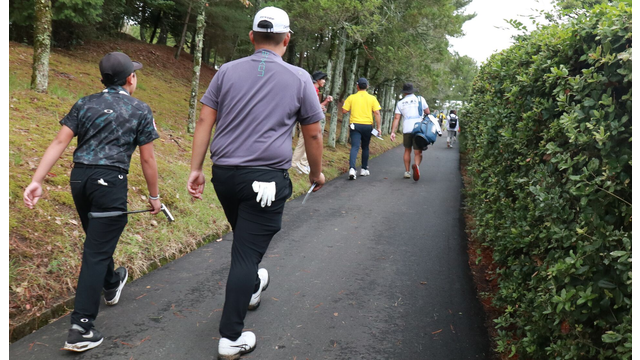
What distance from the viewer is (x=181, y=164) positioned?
Answer: 29.5 ft

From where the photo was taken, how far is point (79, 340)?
136 inches

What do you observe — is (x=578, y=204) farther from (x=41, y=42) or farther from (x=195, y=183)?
(x=41, y=42)

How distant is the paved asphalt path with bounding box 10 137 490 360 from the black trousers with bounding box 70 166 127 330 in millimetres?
324

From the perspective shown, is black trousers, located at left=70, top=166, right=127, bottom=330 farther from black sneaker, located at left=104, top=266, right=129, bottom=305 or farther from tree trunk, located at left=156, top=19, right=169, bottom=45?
tree trunk, located at left=156, top=19, right=169, bottom=45

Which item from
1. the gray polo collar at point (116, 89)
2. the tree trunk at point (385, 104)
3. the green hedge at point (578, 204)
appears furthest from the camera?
the tree trunk at point (385, 104)

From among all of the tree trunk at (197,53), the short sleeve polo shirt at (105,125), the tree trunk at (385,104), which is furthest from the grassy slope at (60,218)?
the tree trunk at (385,104)

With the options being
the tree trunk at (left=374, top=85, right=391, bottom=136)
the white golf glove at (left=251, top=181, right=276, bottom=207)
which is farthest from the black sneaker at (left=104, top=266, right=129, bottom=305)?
Result: the tree trunk at (left=374, top=85, right=391, bottom=136)

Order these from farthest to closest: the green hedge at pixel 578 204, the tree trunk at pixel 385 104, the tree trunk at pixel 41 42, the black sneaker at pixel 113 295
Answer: the tree trunk at pixel 385 104 → the tree trunk at pixel 41 42 → the black sneaker at pixel 113 295 → the green hedge at pixel 578 204

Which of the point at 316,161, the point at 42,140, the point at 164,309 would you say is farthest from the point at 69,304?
the point at 42,140

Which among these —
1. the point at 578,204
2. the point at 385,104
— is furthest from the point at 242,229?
the point at 385,104

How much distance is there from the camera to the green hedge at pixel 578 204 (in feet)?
7.64

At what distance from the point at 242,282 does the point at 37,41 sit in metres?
9.56

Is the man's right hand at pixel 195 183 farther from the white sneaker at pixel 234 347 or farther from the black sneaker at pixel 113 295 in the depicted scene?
the black sneaker at pixel 113 295

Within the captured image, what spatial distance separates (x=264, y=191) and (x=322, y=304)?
65.7 inches
